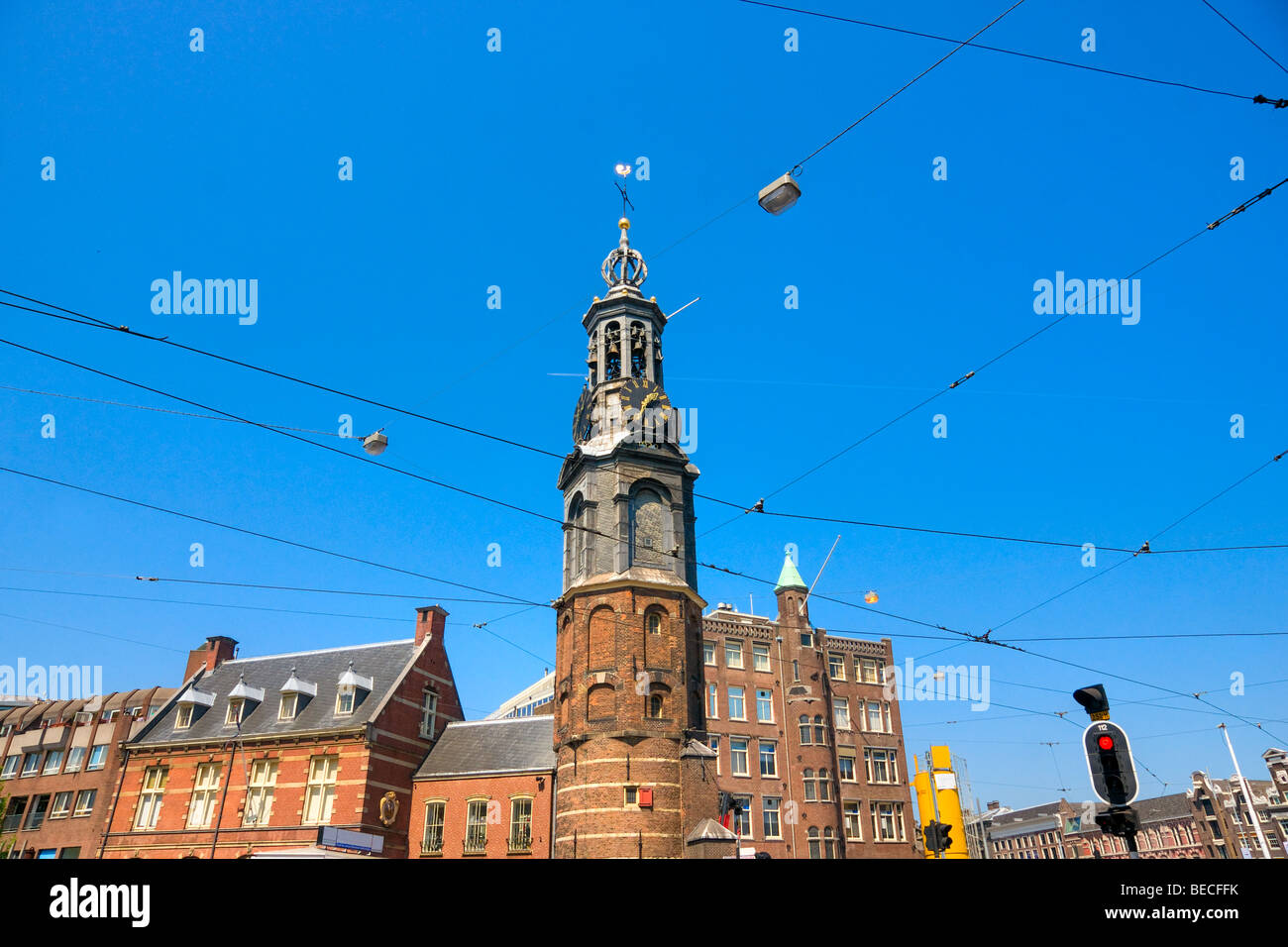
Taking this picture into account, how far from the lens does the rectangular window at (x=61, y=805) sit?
41688mm

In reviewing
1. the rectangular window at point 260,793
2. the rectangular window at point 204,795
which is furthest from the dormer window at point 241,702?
the rectangular window at point 260,793

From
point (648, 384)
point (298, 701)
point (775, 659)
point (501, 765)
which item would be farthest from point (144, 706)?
point (775, 659)

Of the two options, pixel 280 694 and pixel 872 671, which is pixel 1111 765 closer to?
pixel 280 694

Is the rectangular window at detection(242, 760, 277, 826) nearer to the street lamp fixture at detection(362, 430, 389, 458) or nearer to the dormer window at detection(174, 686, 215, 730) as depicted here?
the dormer window at detection(174, 686, 215, 730)

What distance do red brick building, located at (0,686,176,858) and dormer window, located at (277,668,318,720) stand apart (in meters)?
8.44

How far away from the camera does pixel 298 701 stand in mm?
39594

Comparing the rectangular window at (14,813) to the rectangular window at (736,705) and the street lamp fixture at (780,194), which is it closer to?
the rectangular window at (736,705)

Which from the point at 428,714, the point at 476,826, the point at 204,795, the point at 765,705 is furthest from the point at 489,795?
the point at 765,705

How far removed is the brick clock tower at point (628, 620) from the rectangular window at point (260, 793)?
14.2 m

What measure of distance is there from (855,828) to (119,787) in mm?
40888

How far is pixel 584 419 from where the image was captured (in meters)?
37.8
